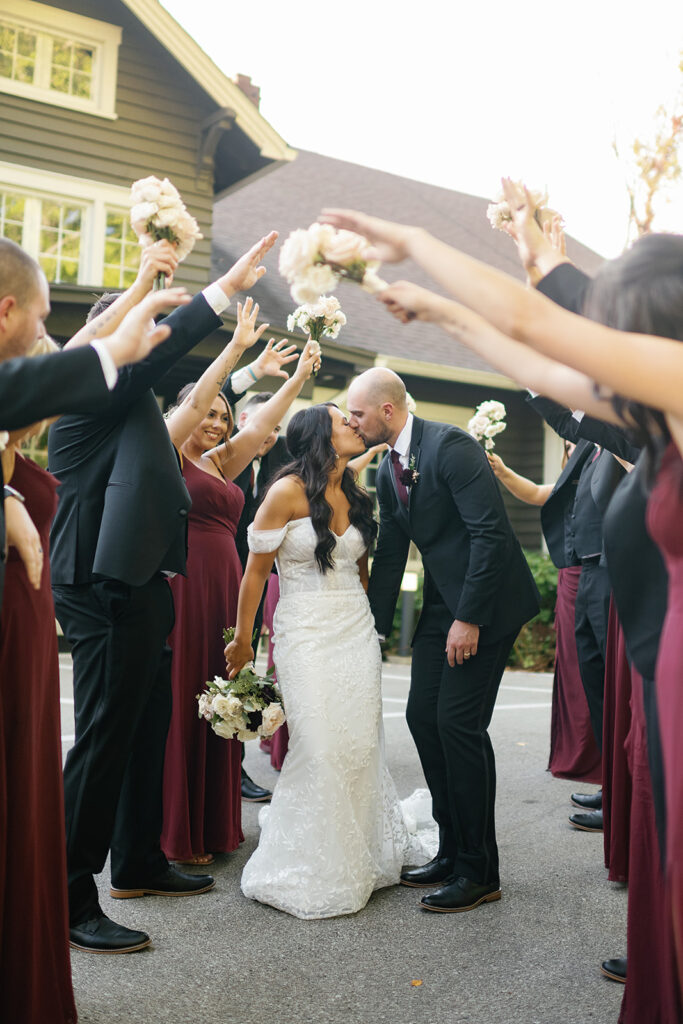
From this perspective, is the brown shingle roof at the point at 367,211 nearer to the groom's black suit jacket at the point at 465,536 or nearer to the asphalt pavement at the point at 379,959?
the groom's black suit jacket at the point at 465,536

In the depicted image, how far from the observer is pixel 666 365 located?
1967 millimetres

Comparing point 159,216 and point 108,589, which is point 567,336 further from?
point 108,589

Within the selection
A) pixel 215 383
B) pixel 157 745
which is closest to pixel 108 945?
pixel 157 745

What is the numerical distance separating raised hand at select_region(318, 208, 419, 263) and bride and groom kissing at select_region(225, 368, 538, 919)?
227 cm

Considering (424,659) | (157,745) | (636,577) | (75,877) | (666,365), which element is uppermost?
(666,365)

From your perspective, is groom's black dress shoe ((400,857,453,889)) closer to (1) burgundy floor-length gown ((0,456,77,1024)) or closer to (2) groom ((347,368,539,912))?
(2) groom ((347,368,539,912))

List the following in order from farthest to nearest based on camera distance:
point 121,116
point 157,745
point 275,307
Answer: point 275,307
point 121,116
point 157,745

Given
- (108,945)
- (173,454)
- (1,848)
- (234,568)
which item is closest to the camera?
(1,848)

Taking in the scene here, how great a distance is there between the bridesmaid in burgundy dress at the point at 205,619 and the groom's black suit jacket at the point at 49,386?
2.41 meters

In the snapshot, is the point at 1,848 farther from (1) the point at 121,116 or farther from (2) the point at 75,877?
(1) the point at 121,116

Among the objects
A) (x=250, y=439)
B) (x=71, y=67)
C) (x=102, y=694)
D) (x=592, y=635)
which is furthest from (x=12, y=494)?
(x=71, y=67)

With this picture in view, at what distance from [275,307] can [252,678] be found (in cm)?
1106

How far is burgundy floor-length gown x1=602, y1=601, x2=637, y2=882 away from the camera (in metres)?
4.38

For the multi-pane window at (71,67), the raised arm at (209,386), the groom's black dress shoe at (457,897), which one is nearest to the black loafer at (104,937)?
the groom's black dress shoe at (457,897)
